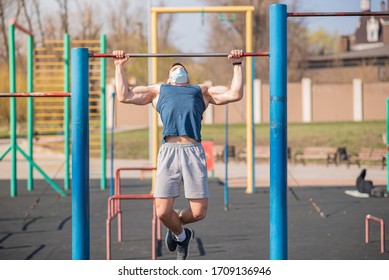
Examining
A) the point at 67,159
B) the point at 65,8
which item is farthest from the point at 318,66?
the point at 67,159

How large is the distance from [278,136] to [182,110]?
73cm

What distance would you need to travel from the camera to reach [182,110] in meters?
5.87

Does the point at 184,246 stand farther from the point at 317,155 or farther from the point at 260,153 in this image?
the point at 260,153

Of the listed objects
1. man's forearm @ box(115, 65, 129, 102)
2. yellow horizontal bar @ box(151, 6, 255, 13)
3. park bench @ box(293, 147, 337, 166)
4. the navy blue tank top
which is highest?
yellow horizontal bar @ box(151, 6, 255, 13)

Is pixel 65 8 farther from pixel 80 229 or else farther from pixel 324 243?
pixel 80 229

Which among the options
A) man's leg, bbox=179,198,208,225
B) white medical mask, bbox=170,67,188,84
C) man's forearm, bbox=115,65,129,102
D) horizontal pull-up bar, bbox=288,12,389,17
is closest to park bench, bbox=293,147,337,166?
horizontal pull-up bar, bbox=288,12,389,17

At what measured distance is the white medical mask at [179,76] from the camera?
6008 millimetres

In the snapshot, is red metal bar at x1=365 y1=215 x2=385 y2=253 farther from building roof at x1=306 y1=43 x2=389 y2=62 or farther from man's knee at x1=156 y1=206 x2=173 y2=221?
building roof at x1=306 y1=43 x2=389 y2=62

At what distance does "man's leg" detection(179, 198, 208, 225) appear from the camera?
5977 millimetres

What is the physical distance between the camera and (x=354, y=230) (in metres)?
10.1

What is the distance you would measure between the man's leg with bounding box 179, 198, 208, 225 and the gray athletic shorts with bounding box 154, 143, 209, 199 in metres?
0.07

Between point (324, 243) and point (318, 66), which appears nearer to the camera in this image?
point (324, 243)

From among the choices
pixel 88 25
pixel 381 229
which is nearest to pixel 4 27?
pixel 88 25

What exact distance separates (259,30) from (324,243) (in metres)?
33.8
